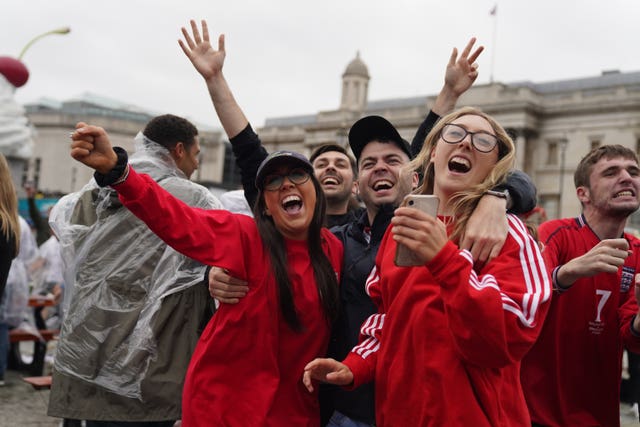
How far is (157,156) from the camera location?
4.00m

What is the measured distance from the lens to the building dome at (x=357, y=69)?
60.6m

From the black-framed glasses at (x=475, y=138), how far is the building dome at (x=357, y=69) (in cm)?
5959

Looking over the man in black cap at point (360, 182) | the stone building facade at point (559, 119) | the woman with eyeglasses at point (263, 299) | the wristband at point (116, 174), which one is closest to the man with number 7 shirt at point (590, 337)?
the man in black cap at point (360, 182)

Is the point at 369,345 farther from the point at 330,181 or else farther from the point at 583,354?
the point at 330,181

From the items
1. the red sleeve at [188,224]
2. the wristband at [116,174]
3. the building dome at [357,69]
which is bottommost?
the red sleeve at [188,224]

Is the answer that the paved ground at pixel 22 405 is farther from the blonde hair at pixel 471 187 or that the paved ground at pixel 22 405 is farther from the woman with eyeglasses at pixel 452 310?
the blonde hair at pixel 471 187

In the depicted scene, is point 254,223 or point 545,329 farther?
point 545,329

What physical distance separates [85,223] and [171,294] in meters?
0.76

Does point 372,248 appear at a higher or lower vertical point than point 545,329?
higher

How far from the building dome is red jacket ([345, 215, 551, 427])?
59756 millimetres

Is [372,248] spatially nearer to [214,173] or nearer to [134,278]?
[134,278]

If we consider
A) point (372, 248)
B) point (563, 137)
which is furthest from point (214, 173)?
point (372, 248)

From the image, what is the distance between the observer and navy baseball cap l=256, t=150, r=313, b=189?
2.91 meters

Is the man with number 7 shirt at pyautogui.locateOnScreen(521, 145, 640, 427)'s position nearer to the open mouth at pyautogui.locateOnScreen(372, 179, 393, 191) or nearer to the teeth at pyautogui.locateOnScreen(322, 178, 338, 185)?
the open mouth at pyautogui.locateOnScreen(372, 179, 393, 191)
